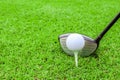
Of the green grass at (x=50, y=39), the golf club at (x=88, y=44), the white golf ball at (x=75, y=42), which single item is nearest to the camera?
the white golf ball at (x=75, y=42)

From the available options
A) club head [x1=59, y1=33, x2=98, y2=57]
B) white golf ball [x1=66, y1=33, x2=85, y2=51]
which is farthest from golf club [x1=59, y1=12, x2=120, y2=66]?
white golf ball [x1=66, y1=33, x2=85, y2=51]

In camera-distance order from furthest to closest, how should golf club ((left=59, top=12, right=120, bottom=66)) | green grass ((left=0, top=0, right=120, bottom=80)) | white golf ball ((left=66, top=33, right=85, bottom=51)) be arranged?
golf club ((left=59, top=12, right=120, bottom=66)) → green grass ((left=0, top=0, right=120, bottom=80)) → white golf ball ((left=66, top=33, right=85, bottom=51))

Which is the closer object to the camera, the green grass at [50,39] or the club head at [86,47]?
the green grass at [50,39]

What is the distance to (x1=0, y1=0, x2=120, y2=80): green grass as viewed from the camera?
2.61 metres

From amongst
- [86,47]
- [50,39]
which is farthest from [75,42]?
[50,39]

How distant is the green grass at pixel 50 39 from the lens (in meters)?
2.61

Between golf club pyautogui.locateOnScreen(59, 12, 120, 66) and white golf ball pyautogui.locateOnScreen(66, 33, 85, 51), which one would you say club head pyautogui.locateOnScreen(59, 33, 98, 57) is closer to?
golf club pyautogui.locateOnScreen(59, 12, 120, 66)

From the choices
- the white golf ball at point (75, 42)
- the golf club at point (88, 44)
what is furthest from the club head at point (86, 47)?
the white golf ball at point (75, 42)

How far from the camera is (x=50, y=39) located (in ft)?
11.1

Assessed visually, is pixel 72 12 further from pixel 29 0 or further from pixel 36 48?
pixel 36 48

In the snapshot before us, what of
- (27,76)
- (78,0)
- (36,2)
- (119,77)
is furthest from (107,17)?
(27,76)

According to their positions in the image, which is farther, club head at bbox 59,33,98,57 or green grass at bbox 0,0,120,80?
club head at bbox 59,33,98,57

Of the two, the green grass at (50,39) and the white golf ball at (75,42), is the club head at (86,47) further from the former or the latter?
the white golf ball at (75,42)

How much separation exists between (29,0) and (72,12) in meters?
1.25
